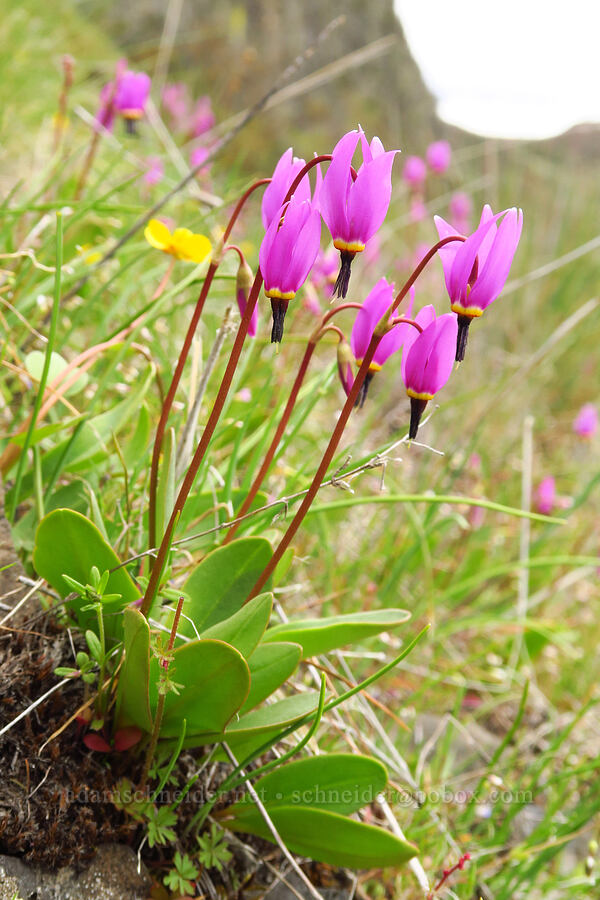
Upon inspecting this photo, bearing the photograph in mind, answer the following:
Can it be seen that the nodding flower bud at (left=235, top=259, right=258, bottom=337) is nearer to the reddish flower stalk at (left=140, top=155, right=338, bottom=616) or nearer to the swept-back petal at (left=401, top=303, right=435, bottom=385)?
the reddish flower stalk at (left=140, top=155, right=338, bottom=616)

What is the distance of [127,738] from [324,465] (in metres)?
0.47

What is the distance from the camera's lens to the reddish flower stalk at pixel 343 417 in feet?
2.67

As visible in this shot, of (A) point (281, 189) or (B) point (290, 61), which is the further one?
(B) point (290, 61)

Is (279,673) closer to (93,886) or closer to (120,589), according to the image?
(120,589)

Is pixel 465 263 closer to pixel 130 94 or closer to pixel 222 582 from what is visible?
pixel 222 582

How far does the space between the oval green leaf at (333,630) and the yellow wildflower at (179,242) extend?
70 centimetres

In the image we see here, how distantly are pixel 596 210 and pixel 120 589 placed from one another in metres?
5.82

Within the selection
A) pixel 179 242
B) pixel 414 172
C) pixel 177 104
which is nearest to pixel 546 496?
pixel 414 172

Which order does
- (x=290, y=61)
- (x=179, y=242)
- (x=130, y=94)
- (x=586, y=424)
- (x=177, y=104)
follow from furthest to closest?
(x=290, y=61), (x=177, y=104), (x=586, y=424), (x=130, y=94), (x=179, y=242)

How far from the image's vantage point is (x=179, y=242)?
4.34 ft

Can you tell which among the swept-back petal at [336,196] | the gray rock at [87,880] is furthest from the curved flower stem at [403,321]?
the gray rock at [87,880]

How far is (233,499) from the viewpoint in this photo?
131cm

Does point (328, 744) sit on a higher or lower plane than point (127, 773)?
lower

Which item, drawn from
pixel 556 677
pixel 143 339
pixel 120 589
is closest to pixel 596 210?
pixel 556 677
